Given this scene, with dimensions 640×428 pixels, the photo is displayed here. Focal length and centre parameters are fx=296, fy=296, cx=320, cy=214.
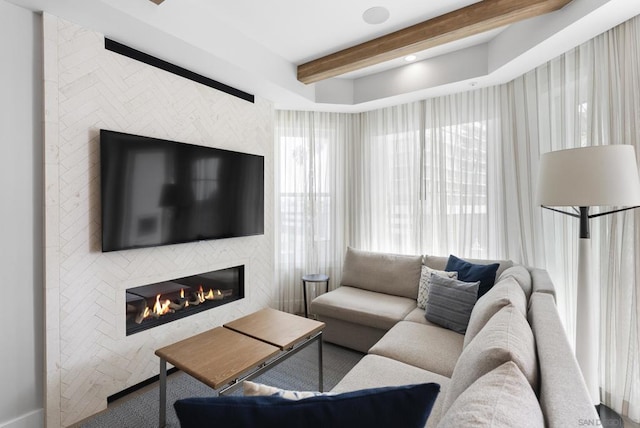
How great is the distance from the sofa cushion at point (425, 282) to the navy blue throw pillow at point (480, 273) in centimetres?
9

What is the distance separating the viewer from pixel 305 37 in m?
2.63

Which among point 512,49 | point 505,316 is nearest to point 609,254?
point 505,316

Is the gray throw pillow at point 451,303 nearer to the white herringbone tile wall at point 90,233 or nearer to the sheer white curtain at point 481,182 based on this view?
the sheer white curtain at point 481,182

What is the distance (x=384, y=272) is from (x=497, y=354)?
2.21 m

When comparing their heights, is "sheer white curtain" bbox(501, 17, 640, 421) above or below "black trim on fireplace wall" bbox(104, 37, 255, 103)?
below

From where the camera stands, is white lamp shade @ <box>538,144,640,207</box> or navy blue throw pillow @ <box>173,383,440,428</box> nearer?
navy blue throw pillow @ <box>173,383,440,428</box>

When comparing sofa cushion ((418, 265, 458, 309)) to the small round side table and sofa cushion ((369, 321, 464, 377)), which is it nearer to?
sofa cushion ((369, 321, 464, 377))

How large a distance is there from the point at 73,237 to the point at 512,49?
11.7 feet

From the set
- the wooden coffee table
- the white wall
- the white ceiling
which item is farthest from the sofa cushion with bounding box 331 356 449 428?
the white ceiling

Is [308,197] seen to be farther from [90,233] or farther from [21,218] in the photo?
[21,218]

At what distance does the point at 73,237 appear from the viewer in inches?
75.7

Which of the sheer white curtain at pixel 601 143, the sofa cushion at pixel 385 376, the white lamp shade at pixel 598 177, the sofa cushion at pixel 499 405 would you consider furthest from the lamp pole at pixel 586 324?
the sofa cushion at pixel 499 405

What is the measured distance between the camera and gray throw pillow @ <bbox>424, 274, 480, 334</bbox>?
7.35ft

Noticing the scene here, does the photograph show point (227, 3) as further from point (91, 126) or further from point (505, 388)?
point (505, 388)
